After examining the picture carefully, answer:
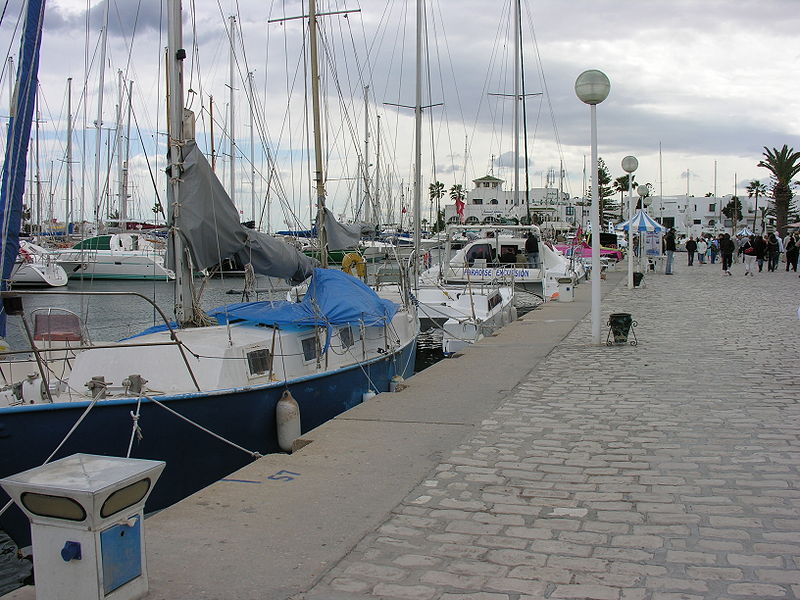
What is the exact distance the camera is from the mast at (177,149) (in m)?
10.5

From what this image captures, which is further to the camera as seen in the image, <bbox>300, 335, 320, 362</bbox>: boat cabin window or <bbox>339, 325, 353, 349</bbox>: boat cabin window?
<bbox>339, 325, 353, 349</bbox>: boat cabin window

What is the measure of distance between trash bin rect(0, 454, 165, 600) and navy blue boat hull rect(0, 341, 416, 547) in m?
3.71

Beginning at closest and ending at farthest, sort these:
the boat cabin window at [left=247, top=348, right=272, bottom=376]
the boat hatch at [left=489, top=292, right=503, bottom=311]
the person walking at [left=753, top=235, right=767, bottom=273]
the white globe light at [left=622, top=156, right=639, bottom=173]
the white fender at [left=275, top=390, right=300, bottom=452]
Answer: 1. the white fender at [left=275, top=390, right=300, bottom=452]
2. the boat cabin window at [left=247, top=348, right=272, bottom=376]
3. the boat hatch at [left=489, top=292, right=503, bottom=311]
4. the white globe light at [left=622, top=156, right=639, bottom=173]
5. the person walking at [left=753, top=235, right=767, bottom=273]

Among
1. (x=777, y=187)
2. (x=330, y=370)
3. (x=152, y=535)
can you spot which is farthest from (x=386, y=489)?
(x=777, y=187)

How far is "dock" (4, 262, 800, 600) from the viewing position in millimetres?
4203

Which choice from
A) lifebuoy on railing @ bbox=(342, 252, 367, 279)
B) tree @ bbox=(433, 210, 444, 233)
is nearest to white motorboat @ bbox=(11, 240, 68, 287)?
tree @ bbox=(433, 210, 444, 233)

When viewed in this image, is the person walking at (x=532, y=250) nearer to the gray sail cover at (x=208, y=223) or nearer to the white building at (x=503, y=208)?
the white building at (x=503, y=208)

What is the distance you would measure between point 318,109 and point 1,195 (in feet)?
16.8

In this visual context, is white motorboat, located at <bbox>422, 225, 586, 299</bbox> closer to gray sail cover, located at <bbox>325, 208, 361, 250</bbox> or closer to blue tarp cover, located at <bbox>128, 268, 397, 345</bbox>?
gray sail cover, located at <bbox>325, 208, 361, 250</bbox>

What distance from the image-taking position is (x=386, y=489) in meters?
5.81

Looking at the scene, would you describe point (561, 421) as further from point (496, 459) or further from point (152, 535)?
point (152, 535)

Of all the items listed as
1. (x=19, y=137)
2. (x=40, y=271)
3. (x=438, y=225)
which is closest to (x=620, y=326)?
(x=19, y=137)

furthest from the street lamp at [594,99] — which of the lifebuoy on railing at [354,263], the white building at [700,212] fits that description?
the white building at [700,212]

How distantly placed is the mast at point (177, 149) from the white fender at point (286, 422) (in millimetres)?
2586
